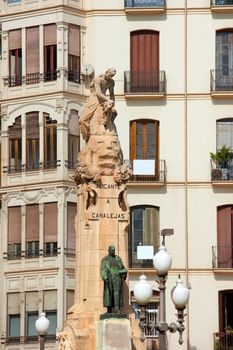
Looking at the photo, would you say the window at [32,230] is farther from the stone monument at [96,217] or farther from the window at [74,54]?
the stone monument at [96,217]

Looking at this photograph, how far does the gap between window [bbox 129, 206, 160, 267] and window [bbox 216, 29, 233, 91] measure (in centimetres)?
557

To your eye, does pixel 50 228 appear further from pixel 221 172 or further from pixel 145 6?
pixel 145 6

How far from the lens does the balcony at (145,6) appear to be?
7319cm

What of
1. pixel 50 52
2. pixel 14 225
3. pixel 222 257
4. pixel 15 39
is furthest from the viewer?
pixel 15 39

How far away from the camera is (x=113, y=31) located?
7362cm

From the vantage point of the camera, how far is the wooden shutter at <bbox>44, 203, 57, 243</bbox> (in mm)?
Result: 71875

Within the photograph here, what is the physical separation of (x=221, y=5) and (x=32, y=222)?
11268 millimetres

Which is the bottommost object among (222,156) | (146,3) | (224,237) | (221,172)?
(224,237)

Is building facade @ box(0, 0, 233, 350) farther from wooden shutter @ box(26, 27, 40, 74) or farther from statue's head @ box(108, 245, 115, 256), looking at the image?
statue's head @ box(108, 245, 115, 256)

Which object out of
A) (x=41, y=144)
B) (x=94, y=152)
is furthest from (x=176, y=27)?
(x=94, y=152)

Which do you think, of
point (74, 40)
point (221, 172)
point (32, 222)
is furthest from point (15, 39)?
point (221, 172)

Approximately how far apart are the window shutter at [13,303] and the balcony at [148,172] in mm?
6272

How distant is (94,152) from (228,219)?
21193 millimetres

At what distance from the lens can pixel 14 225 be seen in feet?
240
